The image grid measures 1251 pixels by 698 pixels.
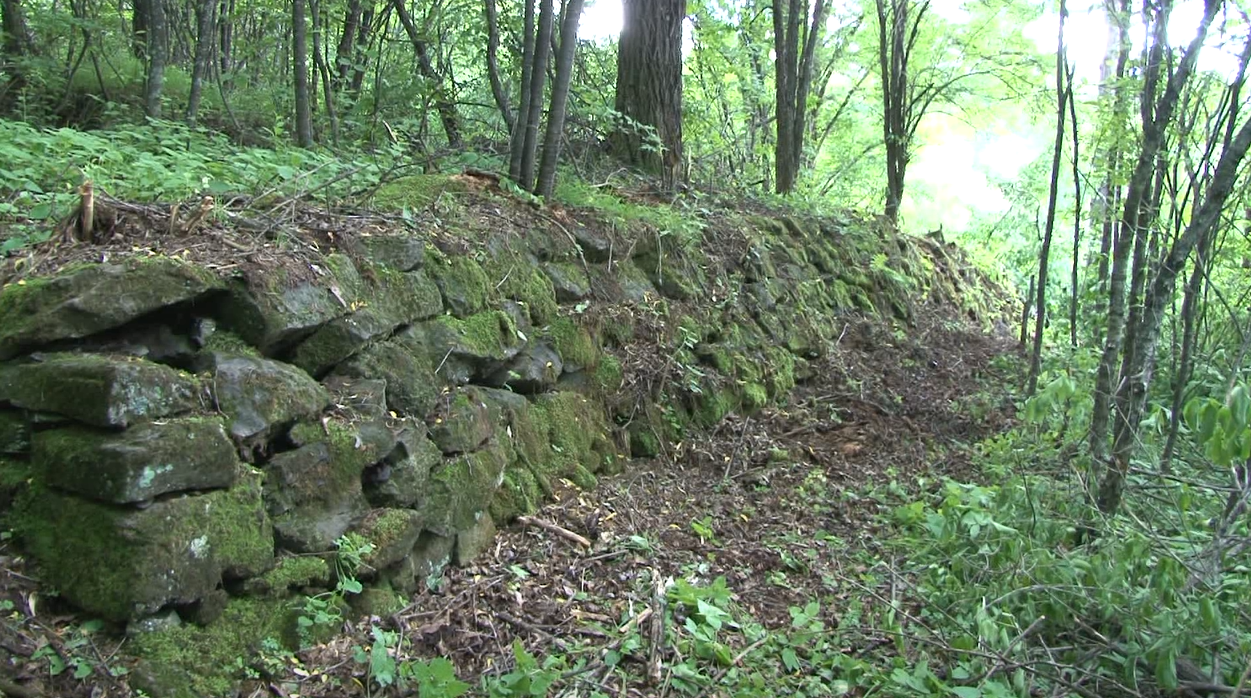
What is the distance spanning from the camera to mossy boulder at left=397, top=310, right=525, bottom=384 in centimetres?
421

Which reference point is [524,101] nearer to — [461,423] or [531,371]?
[531,371]

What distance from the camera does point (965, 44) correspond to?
13.1 metres


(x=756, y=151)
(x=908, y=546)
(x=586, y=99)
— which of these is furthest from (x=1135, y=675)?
(x=756, y=151)

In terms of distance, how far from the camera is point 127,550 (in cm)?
262

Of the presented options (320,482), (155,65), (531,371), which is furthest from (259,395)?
(155,65)

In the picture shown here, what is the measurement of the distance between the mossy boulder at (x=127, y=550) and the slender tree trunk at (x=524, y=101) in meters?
3.79

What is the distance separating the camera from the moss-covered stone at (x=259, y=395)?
3107 mm

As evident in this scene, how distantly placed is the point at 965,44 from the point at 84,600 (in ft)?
45.7

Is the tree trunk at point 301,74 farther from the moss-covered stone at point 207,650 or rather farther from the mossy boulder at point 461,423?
the moss-covered stone at point 207,650

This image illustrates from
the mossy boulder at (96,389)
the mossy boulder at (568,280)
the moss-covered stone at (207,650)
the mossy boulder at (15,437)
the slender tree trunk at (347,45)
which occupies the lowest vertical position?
the moss-covered stone at (207,650)

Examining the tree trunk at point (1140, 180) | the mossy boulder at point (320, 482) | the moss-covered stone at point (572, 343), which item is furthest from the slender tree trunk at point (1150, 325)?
the mossy boulder at point (320, 482)

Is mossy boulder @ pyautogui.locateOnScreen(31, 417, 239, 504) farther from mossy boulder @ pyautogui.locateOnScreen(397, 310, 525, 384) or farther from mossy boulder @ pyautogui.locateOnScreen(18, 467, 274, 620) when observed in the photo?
mossy boulder @ pyautogui.locateOnScreen(397, 310, 525, 384)

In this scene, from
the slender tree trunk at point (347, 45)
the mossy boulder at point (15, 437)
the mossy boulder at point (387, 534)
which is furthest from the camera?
the slender tree trunk at point (347, 45)

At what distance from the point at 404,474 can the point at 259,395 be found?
0.73 meters
